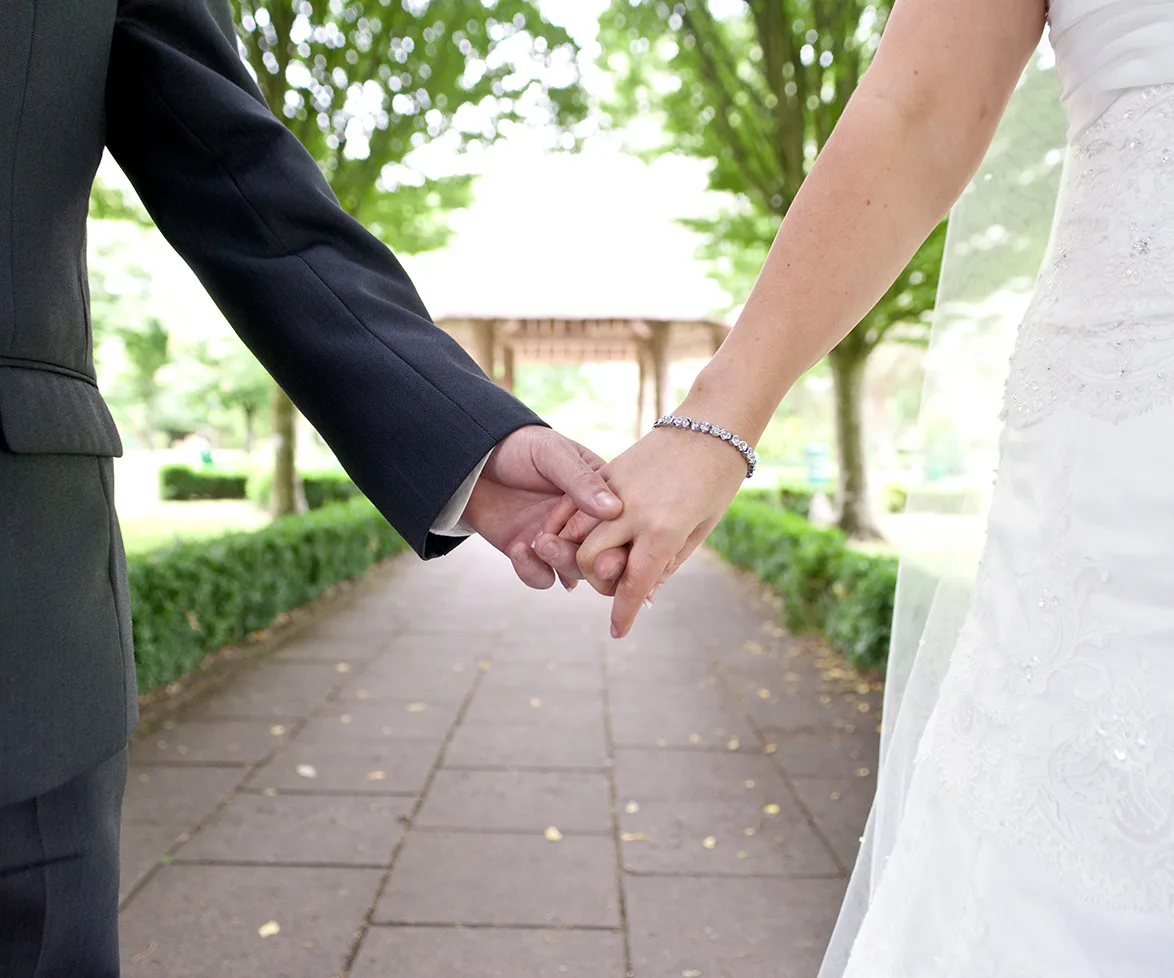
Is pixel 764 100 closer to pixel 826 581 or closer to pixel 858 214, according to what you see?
pixel 826 581

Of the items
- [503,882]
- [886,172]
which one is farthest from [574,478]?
[503,882]

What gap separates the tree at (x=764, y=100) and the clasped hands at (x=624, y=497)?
21.2 feet

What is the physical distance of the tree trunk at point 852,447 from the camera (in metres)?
9.35

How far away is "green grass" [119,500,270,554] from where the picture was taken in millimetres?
11438

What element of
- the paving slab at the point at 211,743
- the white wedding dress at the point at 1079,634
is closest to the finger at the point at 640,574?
the white wedding dress at the point at 1079,634

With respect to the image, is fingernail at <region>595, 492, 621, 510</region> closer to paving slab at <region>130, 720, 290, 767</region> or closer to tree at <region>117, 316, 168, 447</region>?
paving slab at <region>130, 720, 290, 767</region>

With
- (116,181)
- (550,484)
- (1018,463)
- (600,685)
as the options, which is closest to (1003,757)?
(1018,463)

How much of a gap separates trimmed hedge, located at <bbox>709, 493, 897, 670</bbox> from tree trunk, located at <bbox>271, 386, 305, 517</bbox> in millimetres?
4306

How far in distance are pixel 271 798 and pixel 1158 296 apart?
3.34 m

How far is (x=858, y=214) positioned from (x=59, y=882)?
1.26m

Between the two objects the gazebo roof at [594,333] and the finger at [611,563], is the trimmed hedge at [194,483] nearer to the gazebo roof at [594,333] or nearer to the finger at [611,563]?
the gazebo roof at [594,333]

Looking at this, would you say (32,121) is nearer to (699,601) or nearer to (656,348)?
(699,601)

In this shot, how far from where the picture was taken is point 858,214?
126 cm

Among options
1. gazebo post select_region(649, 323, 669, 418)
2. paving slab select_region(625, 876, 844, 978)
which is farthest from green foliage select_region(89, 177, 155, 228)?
gazebo post select_region(649, 323, 669, 418)
